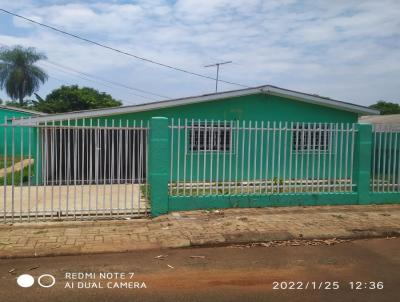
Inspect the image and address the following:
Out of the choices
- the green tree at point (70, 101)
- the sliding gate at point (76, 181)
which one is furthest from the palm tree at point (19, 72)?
the sliding gate at point (76, 181)

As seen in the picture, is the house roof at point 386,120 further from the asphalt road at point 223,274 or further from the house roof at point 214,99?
the asphalt road at point 223,274

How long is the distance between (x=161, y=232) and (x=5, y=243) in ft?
7.27

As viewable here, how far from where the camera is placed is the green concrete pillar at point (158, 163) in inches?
302

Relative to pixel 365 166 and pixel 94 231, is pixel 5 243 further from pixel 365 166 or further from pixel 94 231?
pixel 365 166

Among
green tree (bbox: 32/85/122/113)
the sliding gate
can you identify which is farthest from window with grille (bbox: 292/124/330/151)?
green tree (bbox: 32/85/122/113)

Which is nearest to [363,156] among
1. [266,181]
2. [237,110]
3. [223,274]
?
[266,181]

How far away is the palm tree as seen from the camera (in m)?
40.1

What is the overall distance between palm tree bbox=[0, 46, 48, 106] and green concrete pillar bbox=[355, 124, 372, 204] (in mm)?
36529

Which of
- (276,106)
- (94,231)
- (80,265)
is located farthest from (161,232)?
(276,106)

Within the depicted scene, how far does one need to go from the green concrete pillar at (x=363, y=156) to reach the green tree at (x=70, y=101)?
2795 centimetres

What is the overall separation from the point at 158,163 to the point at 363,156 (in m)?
4.28

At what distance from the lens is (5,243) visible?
6062 mm

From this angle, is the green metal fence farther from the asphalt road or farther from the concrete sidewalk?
the asphalt road

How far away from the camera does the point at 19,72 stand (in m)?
40.0
